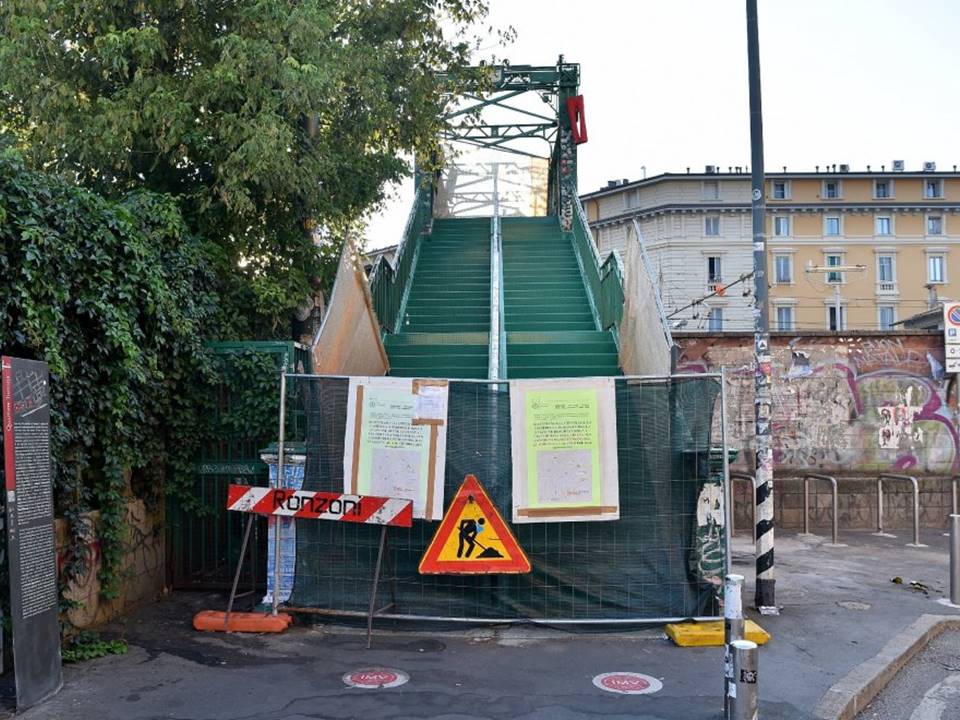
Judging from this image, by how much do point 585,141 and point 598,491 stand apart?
604 inches

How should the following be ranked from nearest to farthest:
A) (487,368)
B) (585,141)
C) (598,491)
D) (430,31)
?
(598,491), (487,368), (430,31), (585,141)

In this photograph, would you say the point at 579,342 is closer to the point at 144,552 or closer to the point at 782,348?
the point at 782,348

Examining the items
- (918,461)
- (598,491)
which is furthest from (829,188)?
(598,491)

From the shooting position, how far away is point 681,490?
26.2ft

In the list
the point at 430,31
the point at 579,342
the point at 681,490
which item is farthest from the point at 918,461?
the point at 430,31

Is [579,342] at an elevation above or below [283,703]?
above

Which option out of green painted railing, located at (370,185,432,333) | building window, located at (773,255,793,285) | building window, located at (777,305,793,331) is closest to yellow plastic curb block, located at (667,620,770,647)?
green painted railing, located at (370,185,432,333)

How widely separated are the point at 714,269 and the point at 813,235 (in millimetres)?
9336

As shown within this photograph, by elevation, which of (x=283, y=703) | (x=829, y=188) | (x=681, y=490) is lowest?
(x=283, y=703)

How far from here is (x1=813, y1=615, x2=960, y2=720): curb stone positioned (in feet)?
20.2

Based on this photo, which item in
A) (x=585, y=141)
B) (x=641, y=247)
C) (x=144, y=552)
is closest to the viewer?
(x=144, y=552)

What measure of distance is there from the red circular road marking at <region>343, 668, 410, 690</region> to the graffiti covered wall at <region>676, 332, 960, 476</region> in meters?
9.92

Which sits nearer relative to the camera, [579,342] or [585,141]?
[579,342]

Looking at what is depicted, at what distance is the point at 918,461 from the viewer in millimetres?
15648
